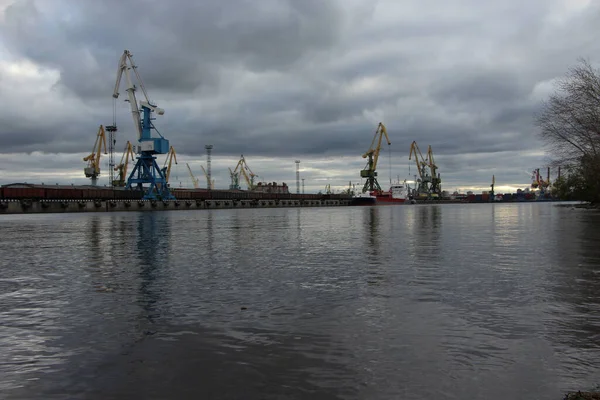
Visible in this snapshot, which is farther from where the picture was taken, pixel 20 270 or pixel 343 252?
pixel 343 252

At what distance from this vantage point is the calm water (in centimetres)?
712

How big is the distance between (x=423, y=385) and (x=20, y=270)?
60.0ft

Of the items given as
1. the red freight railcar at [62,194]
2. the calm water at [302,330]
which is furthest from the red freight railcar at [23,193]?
the calm water at [302,330]

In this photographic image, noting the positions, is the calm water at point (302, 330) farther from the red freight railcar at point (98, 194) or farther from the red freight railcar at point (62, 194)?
the red freight railcar at point (98, 194)

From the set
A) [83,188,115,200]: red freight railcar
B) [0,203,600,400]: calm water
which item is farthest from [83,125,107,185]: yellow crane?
[0,203,600,400]: calm water

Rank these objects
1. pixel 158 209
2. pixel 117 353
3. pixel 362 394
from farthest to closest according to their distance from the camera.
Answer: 1. pixel 158 209
2. pixel 117 353
3. pixel 362 394

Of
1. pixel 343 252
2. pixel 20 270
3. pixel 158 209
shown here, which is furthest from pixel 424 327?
pixel 158 209

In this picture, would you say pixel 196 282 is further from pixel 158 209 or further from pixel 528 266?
pixel 158 209

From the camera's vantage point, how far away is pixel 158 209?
424 feet

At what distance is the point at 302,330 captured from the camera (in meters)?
9.92

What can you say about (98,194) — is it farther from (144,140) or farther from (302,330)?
(302,330)

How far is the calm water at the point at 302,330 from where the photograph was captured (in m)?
7.12

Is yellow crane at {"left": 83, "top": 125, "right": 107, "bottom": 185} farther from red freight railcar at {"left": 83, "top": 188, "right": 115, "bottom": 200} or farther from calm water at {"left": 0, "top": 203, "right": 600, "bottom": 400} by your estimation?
calm water at {"left": 0, "top": 203, "right": 600, "bottom": 400}

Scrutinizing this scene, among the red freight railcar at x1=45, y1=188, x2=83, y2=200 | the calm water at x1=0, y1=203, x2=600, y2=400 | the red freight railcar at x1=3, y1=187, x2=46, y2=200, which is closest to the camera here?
the calm water at x1=0, y1=203, x2=600, y2=400
